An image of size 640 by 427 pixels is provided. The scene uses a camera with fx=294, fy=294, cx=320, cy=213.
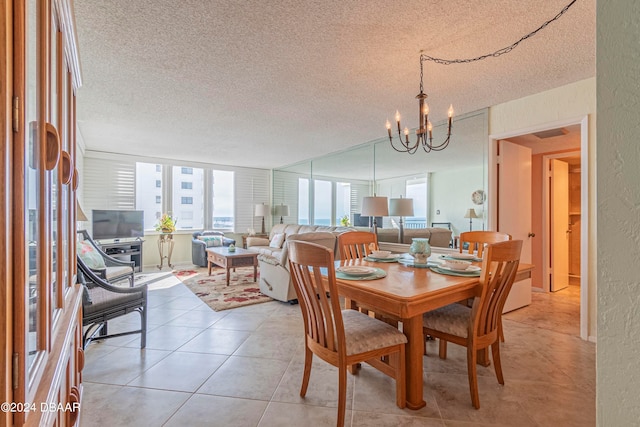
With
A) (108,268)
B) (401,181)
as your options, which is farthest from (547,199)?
(108,268)

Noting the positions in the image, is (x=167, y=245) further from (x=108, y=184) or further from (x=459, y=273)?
(x=459, y=273)

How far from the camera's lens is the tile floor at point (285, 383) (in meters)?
1.68

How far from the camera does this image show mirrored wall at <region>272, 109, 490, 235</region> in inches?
149

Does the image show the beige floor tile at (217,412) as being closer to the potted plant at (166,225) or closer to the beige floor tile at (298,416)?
the beige floor tile at (298,416)

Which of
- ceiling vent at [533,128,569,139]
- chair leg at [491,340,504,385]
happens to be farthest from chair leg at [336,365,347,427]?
ceiling vent at [533,128,569,139]

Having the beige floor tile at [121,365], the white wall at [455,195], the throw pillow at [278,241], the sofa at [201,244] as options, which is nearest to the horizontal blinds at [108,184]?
the sofa at [201,244]

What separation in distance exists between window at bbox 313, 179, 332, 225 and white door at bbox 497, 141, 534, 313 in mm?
3681

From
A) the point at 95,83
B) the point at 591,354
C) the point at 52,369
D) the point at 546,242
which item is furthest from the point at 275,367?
the point at 546,242

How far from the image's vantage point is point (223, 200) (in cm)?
737

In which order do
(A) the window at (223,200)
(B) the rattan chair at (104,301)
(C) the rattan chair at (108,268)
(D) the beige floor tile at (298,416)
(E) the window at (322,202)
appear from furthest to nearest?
(A) the window at (223,200) < (E) the window at (322,202) < (C) the rattan chair at (108,268) < (B) the rattan chair at (104,301) < (D) the beige floor tile at (298,416)

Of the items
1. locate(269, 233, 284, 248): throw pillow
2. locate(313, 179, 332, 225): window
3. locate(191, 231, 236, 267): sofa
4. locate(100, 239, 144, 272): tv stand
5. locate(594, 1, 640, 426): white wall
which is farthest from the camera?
locate(313, 179, 332, 225): window

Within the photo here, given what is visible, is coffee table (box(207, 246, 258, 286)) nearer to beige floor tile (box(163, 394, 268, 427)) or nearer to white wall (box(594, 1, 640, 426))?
beige floor tile (box(163, 394, 268, 427))

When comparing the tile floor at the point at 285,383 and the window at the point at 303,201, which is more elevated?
the window at the point at 303,201

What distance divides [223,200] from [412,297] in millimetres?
6596
